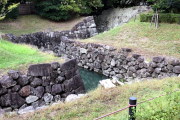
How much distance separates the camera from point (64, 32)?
21.1m

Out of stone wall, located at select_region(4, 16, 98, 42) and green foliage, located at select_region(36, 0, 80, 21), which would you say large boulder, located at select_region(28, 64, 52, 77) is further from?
green foliage, located at select_region(36, 0, 80, 21)

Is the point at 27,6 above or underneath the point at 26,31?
above

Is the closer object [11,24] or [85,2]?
[11,24]

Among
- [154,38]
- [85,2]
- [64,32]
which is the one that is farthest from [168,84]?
[85,2]

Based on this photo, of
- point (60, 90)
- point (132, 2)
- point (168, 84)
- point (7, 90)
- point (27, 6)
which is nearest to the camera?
point (168, 84)

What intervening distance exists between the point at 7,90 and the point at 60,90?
2080mm

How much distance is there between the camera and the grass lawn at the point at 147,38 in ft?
42.7

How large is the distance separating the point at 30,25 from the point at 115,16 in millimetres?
10162

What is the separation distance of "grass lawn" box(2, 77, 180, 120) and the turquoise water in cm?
535

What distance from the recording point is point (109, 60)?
14391 millimetres

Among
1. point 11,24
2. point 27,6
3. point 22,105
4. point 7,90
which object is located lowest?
point 22,105

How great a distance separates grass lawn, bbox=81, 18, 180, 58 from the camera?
13023 millimetres

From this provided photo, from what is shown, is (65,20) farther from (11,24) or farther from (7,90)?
(7,90)

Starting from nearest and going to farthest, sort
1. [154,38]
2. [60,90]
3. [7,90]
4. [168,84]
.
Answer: [168,84]
[7,90]
[60,90]
[154,38]
